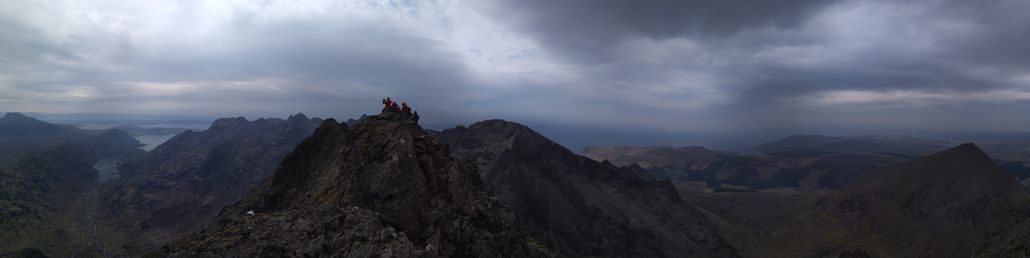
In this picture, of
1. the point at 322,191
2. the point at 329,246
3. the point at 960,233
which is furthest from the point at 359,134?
the point at 960,233

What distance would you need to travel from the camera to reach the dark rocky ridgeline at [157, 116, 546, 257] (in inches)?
1526

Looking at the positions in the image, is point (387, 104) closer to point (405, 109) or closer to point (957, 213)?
point (405, 109)

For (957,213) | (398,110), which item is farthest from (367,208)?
(957,213)

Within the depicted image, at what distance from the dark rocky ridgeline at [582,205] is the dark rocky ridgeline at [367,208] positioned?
6998cm

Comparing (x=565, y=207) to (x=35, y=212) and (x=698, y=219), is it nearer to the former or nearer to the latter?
(x=698, y=219)

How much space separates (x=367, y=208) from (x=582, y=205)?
119114 millimetres

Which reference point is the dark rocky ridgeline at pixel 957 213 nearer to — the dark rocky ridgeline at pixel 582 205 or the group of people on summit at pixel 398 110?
the dark rocky ridgeline at pixel 582 205

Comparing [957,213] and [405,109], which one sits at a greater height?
[405,109]

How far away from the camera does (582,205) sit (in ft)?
523

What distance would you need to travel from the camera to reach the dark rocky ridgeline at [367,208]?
38750 millimetres

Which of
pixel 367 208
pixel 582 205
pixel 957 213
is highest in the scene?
→ pixel 367 208

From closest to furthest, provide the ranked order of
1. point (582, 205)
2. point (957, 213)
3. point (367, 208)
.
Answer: point (367, 208) → point (582, 205) → point (957, 213)

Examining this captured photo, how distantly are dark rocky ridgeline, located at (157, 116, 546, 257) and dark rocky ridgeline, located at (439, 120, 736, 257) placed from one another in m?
70.0

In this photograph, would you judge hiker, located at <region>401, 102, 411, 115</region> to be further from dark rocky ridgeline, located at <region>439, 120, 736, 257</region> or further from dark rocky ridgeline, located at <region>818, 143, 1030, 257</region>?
dark rocky ridgeline, located at <region>818, 143, 1030, 257</region>
